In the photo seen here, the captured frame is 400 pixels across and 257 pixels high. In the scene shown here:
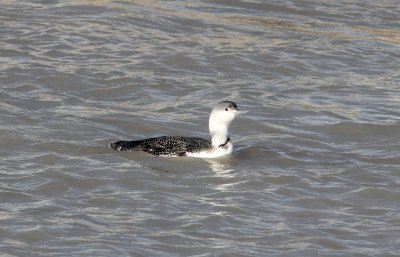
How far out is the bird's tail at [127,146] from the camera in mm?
14516

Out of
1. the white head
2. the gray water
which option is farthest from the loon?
the gray water

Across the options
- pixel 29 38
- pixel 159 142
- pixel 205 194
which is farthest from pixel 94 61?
pixel 205 194

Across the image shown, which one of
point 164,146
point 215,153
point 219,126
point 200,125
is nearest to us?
point 164,146

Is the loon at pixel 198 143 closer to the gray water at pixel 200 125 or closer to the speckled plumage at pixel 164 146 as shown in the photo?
the speckled plumage at pixel 164 146

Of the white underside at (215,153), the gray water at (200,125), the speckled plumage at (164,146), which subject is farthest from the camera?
the white underside at (215,153)

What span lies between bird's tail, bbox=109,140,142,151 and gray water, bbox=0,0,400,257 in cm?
11

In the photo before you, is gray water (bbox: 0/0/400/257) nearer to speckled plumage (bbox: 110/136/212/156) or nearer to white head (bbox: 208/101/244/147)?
speckled plumage (bbox: 110/136/212/156)

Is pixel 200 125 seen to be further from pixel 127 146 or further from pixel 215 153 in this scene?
pixel 127 146

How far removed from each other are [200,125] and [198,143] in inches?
68.8

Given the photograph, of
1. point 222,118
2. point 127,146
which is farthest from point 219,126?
point 127,146

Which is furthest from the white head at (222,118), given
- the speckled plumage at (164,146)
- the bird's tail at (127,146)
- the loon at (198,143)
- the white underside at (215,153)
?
the bird's tail at (127,146)

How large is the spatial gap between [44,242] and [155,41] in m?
9.11

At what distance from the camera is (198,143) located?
48.1 ft

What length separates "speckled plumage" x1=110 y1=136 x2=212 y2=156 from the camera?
1445cm
